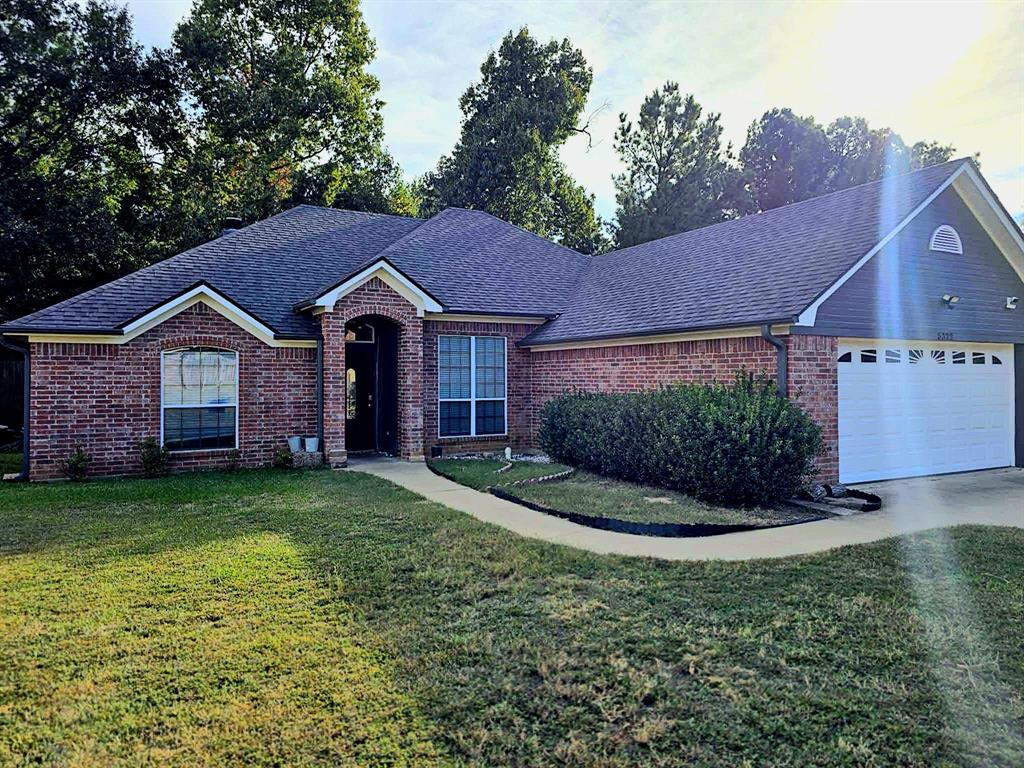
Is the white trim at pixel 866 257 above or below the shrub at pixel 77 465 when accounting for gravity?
above

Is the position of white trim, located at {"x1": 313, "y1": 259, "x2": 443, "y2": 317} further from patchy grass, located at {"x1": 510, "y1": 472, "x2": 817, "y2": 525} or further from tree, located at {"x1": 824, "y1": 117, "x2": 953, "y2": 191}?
tree, located at {"x1": 824, "y1": 117, "x2": 953, "y2": 191}

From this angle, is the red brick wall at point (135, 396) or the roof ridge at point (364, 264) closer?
the red brick wall at point (135, 396)

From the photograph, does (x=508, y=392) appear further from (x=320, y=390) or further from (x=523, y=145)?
(x=523, y=145)

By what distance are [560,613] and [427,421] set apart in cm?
1022

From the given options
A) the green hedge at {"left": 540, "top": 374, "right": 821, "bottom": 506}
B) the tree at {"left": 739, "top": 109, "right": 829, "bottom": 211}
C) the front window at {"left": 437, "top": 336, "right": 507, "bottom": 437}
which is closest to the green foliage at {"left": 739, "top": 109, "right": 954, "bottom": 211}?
the tree at {"left": 739, "top": 109, "right": 829, "bottom": 211}

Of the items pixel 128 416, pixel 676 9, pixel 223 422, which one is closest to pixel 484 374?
pixel 223 422

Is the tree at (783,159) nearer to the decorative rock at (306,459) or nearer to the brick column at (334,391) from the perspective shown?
the brick column at (334,391)

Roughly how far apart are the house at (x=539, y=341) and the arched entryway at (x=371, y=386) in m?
0.06

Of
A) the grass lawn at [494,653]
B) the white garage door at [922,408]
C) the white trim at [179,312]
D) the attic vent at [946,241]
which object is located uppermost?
the attic vent at [946,241]

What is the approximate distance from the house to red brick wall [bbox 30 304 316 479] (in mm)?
34

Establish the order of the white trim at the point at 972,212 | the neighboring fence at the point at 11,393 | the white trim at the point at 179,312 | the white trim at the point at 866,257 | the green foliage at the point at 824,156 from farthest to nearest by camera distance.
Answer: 1. the green foliage at the point at 824,156
2. the neighboring fence at the point at 11,393
3. the white trim at the point at 179,312
4. the white trim at the point at 972,212
5. the white trim at the point at 866,257

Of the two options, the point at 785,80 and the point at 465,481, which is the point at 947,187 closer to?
the point at 785,80

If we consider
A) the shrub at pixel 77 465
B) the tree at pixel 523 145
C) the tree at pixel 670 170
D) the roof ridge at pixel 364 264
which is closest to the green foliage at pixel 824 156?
the tree at pixel 670 170

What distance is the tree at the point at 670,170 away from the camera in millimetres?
36625
